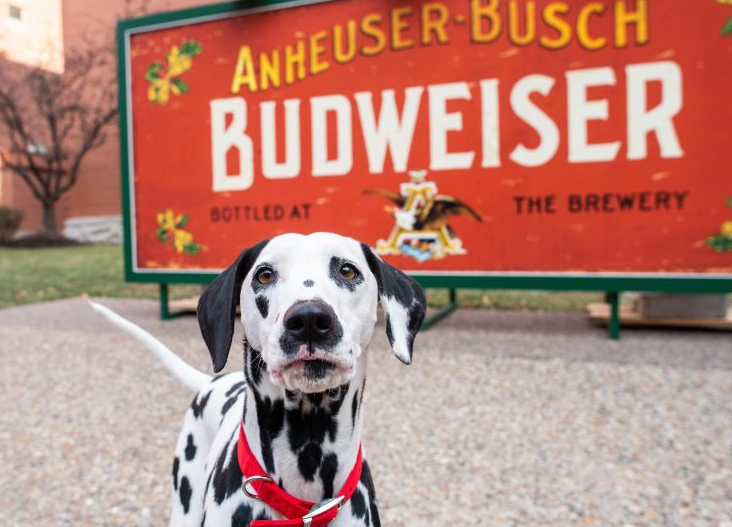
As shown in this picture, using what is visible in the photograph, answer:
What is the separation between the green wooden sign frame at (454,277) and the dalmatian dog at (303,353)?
5.13 metres

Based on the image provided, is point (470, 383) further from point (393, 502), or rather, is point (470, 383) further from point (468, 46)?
point (468, 46)

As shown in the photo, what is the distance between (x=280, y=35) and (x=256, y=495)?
22.5 feet

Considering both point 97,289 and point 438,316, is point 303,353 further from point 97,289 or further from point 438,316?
point 97,289

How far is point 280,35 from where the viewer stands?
7.44 metres

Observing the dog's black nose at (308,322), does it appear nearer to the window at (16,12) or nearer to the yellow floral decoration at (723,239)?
the yellow floral decoration at (723,239)

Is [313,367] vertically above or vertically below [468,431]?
above

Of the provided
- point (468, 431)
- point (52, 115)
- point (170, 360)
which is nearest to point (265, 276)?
point (170, 360)

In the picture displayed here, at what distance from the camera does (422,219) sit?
23.0 ft

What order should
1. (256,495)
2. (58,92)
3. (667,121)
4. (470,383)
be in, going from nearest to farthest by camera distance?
(256,495), (470,383), (667,121), (58,92)

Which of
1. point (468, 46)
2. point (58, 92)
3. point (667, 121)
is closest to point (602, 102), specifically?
point (667, 121)

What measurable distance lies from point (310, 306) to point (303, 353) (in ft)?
0.38

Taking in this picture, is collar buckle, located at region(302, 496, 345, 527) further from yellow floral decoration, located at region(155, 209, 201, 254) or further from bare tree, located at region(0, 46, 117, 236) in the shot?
bare tree, located at region(0, 46, 117, 236)

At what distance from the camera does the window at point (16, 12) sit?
2794cm

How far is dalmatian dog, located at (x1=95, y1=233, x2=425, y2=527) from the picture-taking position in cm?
147
